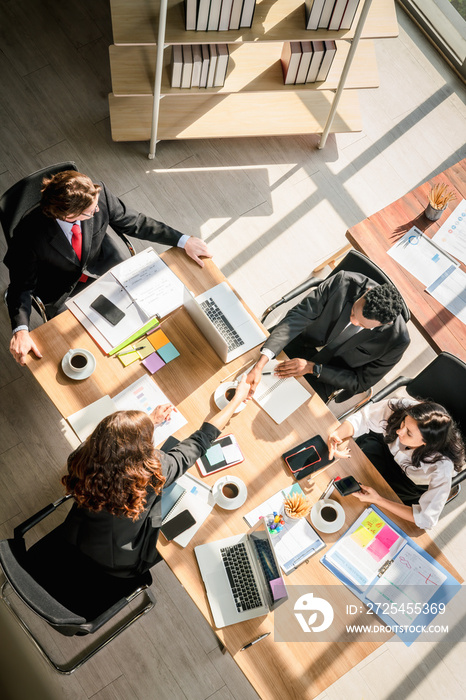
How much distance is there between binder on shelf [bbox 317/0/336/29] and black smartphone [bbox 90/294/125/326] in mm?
2046

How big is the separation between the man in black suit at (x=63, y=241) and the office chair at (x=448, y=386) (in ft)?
3.93

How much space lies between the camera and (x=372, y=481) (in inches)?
103

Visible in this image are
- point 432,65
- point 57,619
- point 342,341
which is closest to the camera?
point 57,619

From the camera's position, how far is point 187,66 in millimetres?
3492

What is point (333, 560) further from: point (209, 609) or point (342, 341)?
point (342, 341)

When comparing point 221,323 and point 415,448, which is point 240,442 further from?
point 415,448

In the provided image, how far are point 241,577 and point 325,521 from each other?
0.42 metres

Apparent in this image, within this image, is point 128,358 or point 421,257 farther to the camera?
Result: point 421,257

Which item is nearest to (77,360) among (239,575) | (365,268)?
(239,575)

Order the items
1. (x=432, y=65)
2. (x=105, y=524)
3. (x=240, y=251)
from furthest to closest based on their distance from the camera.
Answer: (x=432, y=65) < (x=240, y=251) < (x=105, y=524)

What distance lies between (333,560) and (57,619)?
109 cm

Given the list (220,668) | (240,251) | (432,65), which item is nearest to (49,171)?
(240,251)

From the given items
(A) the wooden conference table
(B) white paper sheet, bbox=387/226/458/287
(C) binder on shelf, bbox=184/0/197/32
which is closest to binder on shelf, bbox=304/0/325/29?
(C) binder on shelf, bbox=184/0/197/32

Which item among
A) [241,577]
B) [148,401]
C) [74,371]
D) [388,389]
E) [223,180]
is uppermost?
[223,180]
